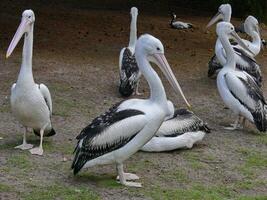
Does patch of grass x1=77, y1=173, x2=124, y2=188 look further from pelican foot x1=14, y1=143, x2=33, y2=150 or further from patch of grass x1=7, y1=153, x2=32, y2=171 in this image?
pelican foot x1=14, y1=143, x2=33, y2=150

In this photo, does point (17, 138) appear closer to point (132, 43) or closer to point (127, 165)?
point (127, 165)

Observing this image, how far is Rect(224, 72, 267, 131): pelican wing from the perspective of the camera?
736 cm

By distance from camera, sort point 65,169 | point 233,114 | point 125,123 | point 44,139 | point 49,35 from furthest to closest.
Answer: point 49,35 < point 233,114 < point 44,139 < point 65,169 < point 125,123

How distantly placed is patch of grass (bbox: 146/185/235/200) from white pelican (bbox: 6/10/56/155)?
1446 mm

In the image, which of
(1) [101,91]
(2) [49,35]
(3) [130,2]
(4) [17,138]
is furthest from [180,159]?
(3) [130,2]

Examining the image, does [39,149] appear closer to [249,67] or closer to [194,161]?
[194,161]

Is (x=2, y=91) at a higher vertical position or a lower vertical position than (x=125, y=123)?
lower

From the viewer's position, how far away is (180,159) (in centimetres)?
630

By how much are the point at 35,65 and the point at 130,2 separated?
8408 mm

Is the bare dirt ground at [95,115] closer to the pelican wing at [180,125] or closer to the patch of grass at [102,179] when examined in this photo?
the patch of grass at [102,179]

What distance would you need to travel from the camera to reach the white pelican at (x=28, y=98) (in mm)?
6023

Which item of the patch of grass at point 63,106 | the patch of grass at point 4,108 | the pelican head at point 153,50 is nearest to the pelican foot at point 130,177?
the pelican head at point 153,50

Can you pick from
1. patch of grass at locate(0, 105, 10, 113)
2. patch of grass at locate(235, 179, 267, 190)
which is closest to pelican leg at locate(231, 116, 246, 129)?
patch of grass at locate(235, 179, 267, 190)

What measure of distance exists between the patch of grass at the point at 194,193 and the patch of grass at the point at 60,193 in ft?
1.77
